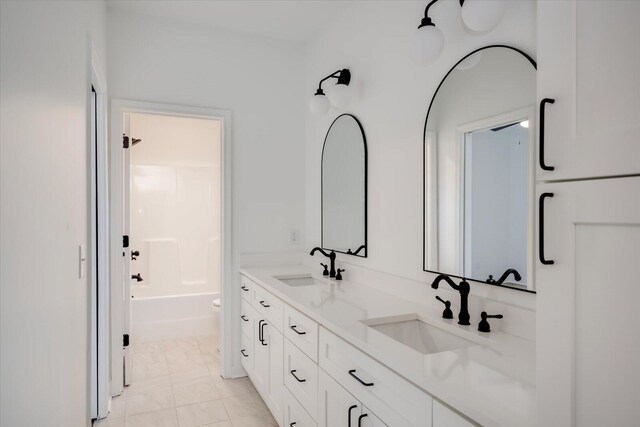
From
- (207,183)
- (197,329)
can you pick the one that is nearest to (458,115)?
(197,329)

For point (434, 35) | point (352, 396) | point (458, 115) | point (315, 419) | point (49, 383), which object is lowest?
point (315, 419)

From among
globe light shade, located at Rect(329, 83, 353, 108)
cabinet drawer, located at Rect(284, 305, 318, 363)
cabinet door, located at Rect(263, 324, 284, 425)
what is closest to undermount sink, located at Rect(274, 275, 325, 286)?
cabinet door, located at Rect(263, 324, 284, 425)

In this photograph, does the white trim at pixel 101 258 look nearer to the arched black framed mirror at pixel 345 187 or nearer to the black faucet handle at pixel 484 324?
the arched black framed mirror at pixel 345 187

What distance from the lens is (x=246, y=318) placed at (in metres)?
2.95

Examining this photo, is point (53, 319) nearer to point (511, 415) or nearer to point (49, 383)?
point (49, 383)

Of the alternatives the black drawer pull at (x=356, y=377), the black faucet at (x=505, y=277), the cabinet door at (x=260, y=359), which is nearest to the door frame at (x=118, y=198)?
the cabinet door at (x=260, y=359)

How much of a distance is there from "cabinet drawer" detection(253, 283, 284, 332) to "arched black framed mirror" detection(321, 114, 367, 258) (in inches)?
23.4

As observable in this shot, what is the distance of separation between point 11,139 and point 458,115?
5.18 ft

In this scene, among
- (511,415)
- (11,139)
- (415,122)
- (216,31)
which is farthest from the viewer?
(216,31)

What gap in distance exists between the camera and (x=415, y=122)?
2049 mm

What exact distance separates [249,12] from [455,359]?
259 cm

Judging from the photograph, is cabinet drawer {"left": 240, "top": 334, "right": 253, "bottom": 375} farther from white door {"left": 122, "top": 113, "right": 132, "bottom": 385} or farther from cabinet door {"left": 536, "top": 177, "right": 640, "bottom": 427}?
cabinet door {"left": 536, "top": 177, "right": 640, "bottom": 427}

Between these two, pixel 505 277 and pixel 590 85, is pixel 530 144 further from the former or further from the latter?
pixel 590 85

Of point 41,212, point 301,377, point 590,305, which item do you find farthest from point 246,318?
point 590,305
